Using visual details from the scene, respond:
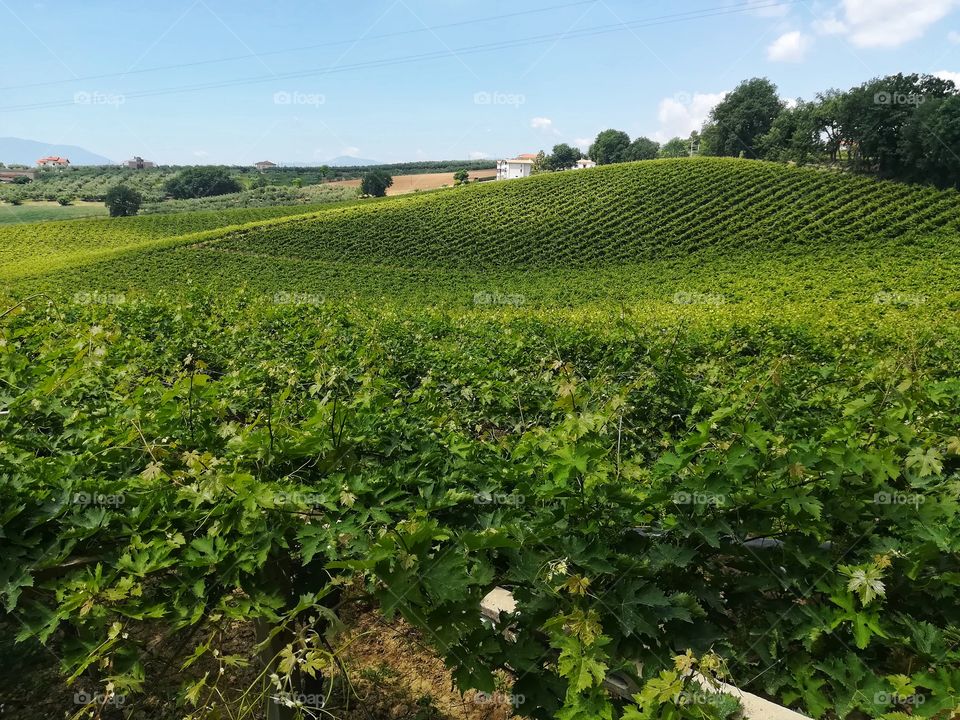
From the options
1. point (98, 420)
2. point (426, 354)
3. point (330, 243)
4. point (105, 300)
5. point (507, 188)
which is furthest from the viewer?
point (507, 188)

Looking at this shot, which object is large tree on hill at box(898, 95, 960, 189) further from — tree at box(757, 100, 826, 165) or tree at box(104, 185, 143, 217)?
tree at box(104, 185, 143, 217)

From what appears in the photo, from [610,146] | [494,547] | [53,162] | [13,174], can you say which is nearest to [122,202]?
[13,174]

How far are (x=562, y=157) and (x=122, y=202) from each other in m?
107

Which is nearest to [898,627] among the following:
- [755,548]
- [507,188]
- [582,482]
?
[755,548]

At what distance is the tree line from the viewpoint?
5272cm

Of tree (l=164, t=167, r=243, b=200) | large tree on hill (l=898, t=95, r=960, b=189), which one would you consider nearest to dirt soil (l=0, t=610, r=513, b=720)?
large tree on hill (l=898, t=95, r=960, b=189)

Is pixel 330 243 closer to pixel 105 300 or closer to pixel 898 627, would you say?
pixel 105 300

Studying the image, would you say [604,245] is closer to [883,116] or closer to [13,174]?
[883,116]

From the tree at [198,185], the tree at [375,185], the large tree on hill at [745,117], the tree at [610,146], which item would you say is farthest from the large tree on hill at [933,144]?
the tree at [198,185]

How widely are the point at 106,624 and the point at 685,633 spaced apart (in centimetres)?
209

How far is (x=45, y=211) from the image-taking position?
93.1 metres

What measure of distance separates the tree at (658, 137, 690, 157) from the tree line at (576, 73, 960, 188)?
144 feet

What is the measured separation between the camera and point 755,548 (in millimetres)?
2223

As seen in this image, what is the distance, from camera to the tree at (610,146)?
139250 millimetres
